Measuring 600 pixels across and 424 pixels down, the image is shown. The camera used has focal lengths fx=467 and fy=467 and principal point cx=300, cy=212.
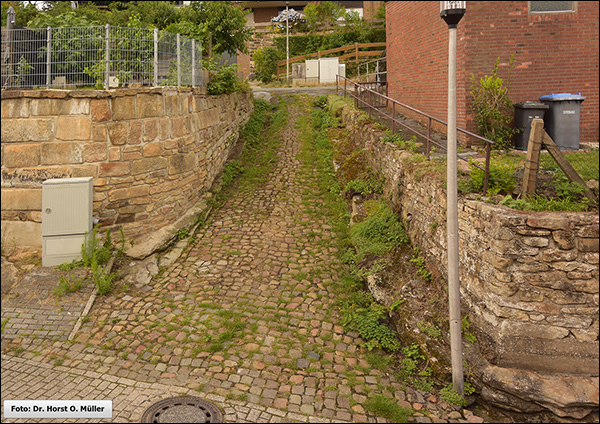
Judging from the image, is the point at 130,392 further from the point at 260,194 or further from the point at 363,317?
the point at 260,194

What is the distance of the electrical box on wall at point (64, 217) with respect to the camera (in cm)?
750

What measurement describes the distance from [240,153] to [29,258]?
6080mm

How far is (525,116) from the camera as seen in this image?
919 centimetres

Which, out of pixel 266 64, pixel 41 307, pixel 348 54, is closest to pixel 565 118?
pixel 41 307

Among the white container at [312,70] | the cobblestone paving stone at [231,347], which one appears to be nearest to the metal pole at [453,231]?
the cobblestone paving stone at [231,347]

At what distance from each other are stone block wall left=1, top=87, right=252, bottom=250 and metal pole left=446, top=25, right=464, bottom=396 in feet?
17.2

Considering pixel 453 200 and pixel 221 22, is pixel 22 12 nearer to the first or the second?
pixel 221 22

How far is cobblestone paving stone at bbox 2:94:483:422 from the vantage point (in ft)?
17.9

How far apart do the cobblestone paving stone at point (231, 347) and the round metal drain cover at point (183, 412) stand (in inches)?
4.6

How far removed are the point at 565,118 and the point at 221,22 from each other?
9.59 m

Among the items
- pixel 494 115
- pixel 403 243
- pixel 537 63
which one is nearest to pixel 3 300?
pixel 403 243

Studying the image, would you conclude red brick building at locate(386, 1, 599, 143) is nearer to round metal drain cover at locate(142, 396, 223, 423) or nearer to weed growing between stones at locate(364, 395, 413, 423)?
weed growing between stones at locate(364, 395, 413, 423)

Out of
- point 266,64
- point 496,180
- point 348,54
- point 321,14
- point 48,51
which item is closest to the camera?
point 496,180

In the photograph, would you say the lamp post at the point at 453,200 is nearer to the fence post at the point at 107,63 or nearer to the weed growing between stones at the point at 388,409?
the weed growing between stones at the point at 388,409
